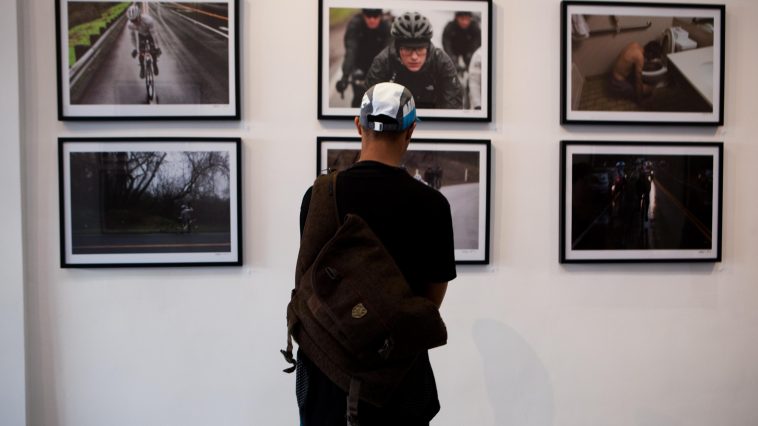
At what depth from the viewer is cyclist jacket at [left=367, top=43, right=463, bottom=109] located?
87.8 inches

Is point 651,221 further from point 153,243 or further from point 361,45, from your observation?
point 153,243

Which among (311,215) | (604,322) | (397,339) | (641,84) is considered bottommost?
(604,322)

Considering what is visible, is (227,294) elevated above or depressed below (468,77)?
below

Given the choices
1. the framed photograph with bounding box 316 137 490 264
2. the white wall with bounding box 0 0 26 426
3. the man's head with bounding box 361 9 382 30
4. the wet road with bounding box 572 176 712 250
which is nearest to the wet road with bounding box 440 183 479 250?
the framed photograph with bounding box 316 137 490 264

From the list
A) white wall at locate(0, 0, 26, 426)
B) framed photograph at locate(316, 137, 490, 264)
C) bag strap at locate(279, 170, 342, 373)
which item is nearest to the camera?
bag strap at locate(279, 170, 342, 373)

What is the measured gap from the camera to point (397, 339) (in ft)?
3.97

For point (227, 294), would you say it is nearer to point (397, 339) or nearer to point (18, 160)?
point (18, 160)

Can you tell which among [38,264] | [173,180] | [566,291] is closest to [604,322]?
[566,291]

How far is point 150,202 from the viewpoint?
2191 mm

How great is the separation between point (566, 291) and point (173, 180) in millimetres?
1721

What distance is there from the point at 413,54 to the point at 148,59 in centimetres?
108

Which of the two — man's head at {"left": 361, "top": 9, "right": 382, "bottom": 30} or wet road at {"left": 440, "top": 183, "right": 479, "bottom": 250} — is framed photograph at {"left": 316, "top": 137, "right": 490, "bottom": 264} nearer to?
wet road at {"left": 440, "top": 183, "right": 479, "bottom": 250}

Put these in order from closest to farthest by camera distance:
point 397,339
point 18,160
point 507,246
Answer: point 397,339 → point 18,160 → point 507,246

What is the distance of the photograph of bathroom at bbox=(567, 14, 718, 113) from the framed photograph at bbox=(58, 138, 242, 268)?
4.95 feet
